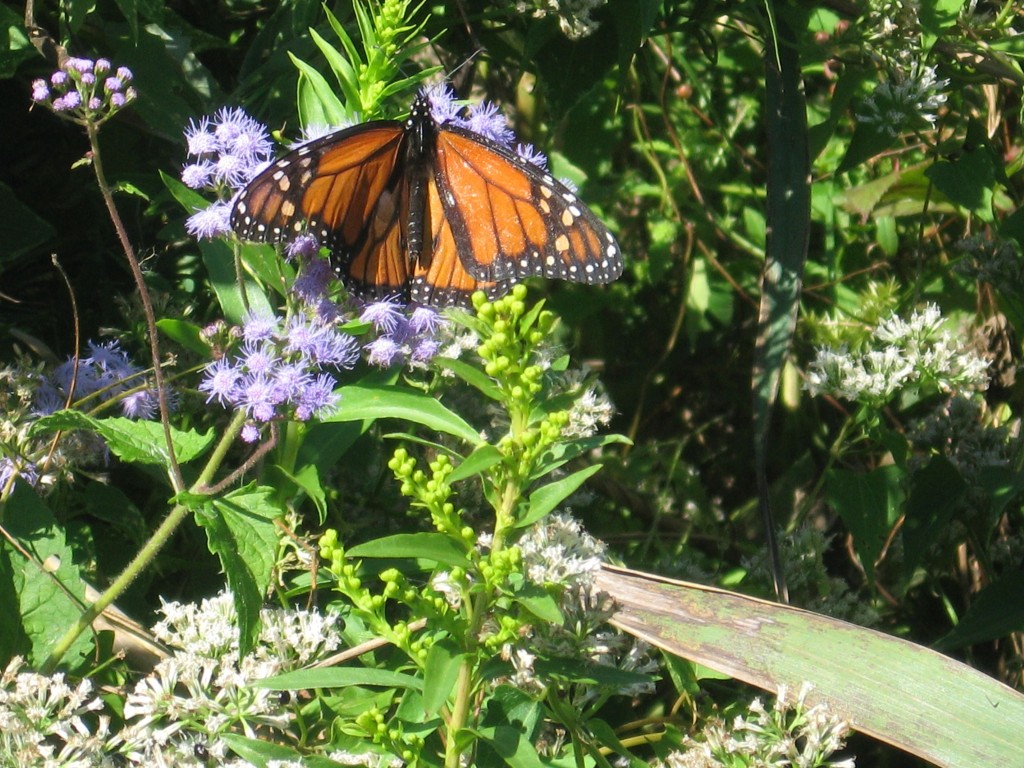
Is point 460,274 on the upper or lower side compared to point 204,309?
upper

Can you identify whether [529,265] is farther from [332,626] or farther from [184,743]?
[184,743]

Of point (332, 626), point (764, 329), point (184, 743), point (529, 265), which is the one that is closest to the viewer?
point (184, 743)

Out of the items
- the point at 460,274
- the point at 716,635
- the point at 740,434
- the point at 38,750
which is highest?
the point at 460,274

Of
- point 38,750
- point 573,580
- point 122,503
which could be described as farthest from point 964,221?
point 38,750

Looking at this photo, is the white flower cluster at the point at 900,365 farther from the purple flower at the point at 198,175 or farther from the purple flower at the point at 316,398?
the purple flower at the point at 198,175

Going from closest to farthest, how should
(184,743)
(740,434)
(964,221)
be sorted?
(184,743) < (964,221) < (740,434)

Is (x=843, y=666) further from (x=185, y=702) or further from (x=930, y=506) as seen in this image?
(x=185, y=702)

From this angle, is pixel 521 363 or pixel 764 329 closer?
pixel 521 363

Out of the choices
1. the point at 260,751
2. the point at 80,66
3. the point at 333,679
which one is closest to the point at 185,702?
the point at 260,751
